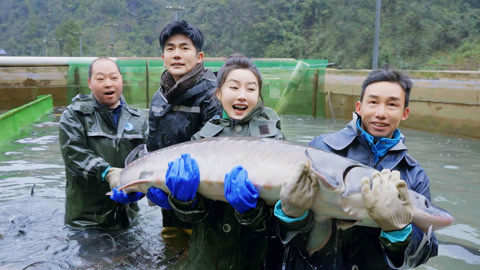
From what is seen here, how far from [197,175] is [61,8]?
11747 centimetres

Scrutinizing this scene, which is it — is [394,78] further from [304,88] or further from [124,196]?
[304,88]

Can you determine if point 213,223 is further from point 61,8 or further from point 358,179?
point 61,8

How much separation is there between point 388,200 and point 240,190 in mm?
694

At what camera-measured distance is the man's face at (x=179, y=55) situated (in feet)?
10.8

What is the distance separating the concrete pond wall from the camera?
9.39 m

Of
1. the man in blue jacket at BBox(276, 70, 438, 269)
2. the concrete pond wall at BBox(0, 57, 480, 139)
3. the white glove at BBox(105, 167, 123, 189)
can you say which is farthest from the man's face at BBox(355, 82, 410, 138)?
the concrete pond wall at BBox(0, 57, 480, 139)

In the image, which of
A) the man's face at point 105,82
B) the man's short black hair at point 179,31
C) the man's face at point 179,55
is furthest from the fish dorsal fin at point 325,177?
the man's face at point 105,82

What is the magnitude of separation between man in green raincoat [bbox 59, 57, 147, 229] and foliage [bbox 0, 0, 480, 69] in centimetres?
1618

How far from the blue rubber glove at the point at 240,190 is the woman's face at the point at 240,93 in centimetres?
46

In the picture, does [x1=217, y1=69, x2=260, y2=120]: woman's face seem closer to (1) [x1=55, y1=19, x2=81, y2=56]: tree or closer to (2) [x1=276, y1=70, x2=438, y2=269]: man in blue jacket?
(2) [x1=276, y1=70, x2=438, y2=269]: man in blue jacket

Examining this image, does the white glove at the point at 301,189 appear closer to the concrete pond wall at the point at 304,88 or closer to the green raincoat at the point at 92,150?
the green raincoat at the point at 92,150

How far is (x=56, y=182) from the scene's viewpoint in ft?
19.4

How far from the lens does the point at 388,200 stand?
1821 mm

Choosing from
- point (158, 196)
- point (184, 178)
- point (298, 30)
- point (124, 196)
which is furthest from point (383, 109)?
point (298, 30)
